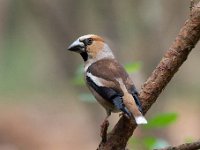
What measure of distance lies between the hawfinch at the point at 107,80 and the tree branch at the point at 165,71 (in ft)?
0.21

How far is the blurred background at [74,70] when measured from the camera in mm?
7262

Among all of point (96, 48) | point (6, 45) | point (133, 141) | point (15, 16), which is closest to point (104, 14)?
point (96, 48)

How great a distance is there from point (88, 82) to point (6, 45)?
552 inches

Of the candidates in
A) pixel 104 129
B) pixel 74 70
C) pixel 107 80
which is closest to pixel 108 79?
pixel 107 80

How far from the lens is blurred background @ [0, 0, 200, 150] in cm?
726

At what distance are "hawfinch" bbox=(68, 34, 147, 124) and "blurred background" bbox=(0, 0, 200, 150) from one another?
0.09 m

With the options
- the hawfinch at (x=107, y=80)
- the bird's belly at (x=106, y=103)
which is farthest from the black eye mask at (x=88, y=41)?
the bird's belly at (x=106, y=103)

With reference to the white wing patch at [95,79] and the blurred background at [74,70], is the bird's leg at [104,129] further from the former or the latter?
the white wing patch at [95,79]

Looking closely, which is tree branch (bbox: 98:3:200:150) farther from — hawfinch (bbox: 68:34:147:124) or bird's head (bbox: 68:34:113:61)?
bird's head (bbox: 68:34:113:61)

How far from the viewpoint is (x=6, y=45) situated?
17.3 m

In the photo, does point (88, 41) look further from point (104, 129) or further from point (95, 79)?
point (104, 129)

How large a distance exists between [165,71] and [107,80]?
49 centimetres

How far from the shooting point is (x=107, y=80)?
134 inches

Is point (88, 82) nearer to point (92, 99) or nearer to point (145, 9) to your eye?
point (92, 99)
